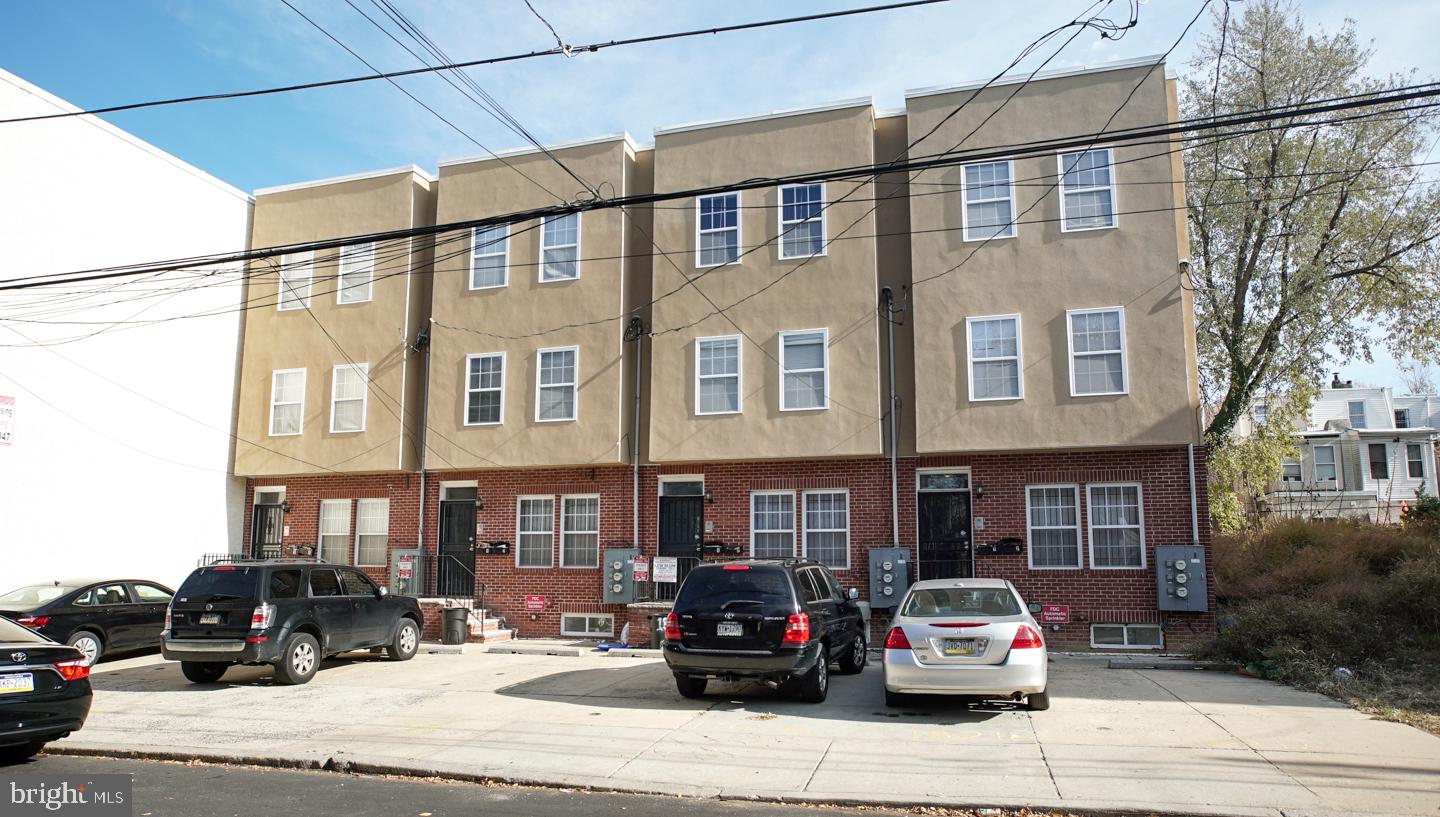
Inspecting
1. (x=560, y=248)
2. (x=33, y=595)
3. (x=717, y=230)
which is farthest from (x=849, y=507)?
(x=33, y=595)

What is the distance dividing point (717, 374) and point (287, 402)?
33.9 ft

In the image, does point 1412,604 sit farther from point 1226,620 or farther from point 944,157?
point 944,157

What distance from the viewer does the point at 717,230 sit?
19.2m

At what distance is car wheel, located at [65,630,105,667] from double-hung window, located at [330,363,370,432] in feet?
21.7

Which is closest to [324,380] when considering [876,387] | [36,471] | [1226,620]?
[36,471]

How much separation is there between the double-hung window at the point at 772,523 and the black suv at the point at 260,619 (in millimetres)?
7588

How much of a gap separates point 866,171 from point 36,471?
54.9 ft

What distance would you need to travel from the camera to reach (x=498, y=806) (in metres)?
7.28

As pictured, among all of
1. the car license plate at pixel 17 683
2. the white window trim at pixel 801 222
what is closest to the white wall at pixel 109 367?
the car license plate at pixel 17 683

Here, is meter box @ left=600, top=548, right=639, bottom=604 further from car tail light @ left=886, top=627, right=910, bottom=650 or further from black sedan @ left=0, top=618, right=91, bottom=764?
black sedan @ left=0, top=618, right=91, bottom=764

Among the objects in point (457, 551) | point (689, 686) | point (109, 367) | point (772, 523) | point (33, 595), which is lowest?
point (689, 686)

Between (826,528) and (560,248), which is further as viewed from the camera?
(560,248)

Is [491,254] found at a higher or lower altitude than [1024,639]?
higher

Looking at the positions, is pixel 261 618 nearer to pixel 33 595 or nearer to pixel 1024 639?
pixel 33 595
